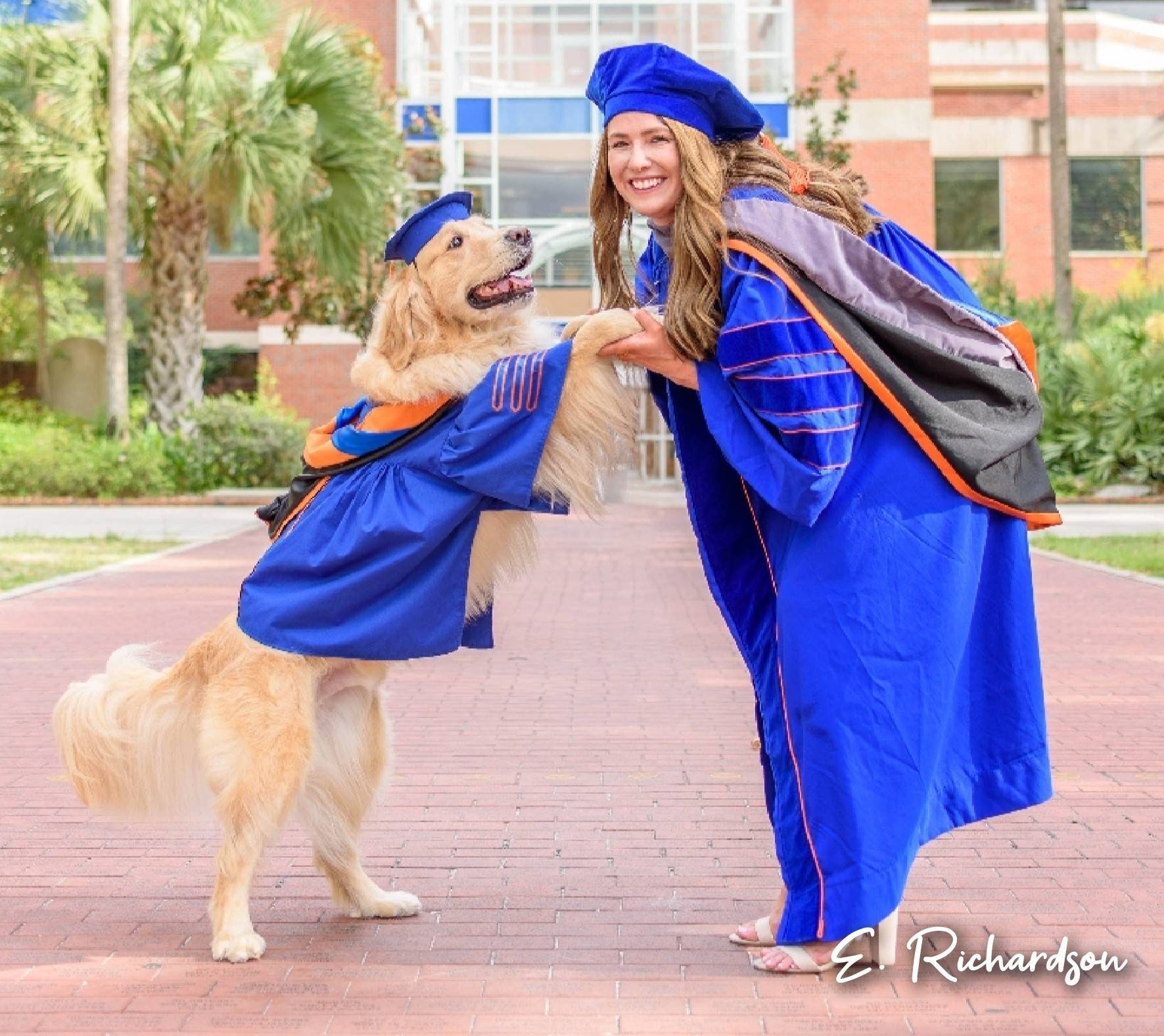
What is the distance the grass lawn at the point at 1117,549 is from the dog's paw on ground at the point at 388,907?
10725 mm

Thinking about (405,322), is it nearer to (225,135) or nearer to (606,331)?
(606,331)

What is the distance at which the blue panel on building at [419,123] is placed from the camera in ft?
98.0

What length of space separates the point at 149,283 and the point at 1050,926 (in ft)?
71.9

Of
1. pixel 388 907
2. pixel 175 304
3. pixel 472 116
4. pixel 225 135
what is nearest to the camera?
pixel 388 907

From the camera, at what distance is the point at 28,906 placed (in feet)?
15.8

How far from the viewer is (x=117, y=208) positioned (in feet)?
74.7

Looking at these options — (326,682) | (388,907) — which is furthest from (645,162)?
(388,907)

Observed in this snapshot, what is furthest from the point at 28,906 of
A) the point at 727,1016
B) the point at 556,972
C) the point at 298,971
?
the point at 727,1016

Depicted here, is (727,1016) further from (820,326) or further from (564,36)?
(564,36)

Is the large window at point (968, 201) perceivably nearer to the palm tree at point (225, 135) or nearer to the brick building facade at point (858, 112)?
the brick building facade at point (858, 112)

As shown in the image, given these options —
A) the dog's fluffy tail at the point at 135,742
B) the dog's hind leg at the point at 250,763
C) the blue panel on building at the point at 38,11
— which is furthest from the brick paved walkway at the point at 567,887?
the blue panel on building at the point at 38,11

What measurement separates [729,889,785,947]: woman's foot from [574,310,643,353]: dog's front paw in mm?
1599

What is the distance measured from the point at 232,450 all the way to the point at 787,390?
21.4 m
